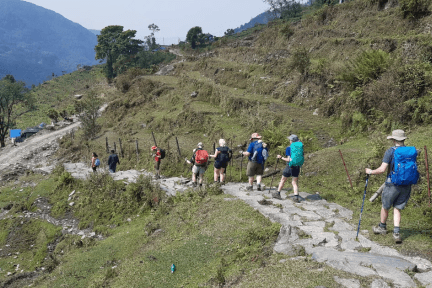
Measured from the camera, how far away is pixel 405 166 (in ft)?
17.9

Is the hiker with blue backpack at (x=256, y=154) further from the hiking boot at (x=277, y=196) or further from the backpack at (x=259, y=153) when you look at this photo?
the hiking boot at (x=277, y=196)

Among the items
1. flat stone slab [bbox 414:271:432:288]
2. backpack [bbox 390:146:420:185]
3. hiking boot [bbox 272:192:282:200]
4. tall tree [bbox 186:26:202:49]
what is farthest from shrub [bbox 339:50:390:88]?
tall tree [bbox 186:26:202:49]

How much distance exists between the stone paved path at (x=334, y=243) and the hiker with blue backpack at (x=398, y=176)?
2.37 ft

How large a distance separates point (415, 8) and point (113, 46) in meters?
72.7

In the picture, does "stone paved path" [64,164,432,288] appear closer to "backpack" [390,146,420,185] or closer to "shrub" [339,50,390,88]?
"backpack" [390,146,420,185]

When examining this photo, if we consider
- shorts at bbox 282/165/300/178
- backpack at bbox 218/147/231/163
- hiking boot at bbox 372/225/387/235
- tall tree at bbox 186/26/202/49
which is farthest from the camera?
tall tree at bbox 186/26/202/49

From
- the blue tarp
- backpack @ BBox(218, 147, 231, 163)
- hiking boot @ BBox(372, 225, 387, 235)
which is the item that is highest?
backpack @ BBox(218, 147, 231, 163)

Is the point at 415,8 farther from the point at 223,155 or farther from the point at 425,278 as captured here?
the point at 425,278

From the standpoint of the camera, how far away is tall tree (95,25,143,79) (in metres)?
74.6

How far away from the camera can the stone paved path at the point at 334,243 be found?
4414 millimetres

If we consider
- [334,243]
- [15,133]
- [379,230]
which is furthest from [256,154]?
[15,133]

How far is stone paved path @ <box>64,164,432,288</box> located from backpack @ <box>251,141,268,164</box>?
1353 mm

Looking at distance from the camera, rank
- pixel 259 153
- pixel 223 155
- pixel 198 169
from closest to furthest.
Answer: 1. pixel 259 153
2. pixel 223 155
3. pixel 198 169

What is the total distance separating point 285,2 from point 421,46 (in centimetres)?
6788
